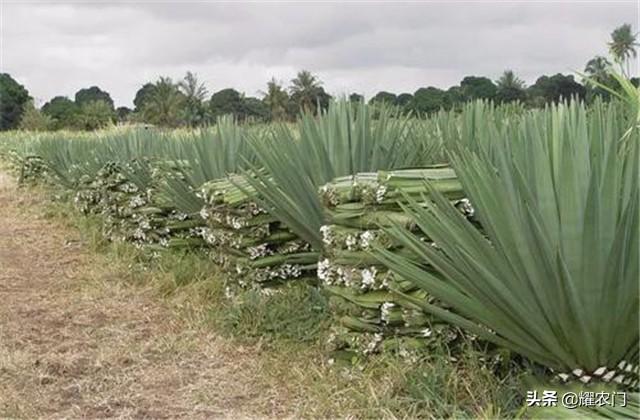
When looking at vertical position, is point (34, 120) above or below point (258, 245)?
above

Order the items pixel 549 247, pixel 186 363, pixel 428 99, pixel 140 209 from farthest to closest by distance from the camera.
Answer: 1. pixel 140 209
2. pixel 428 99
3. pixel 186 363
4. pixel 549 247

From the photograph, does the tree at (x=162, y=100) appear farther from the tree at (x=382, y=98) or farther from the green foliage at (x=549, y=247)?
the green foliage at (x=549, y=247)

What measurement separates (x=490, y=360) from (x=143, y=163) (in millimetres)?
5221

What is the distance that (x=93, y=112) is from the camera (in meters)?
41.5

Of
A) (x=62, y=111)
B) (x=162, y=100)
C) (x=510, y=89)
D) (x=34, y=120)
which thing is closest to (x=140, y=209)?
(x=510, y=89)

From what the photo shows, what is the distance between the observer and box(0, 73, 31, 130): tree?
48.2 metres

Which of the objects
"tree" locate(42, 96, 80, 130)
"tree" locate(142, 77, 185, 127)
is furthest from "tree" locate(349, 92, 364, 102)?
"tree" locate(42, 96, 80, 130)

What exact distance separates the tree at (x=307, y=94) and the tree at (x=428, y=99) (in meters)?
0.90

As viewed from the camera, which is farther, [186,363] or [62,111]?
[62,111]

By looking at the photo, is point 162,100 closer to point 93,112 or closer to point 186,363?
point 93,112

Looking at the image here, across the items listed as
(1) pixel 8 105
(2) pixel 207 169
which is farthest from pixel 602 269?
(1) pixel 8 105

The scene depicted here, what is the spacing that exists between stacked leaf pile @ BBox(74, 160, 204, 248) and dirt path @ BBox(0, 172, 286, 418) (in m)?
0.59

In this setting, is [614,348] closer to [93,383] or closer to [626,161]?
[626,161]

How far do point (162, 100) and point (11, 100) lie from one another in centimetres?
2526
